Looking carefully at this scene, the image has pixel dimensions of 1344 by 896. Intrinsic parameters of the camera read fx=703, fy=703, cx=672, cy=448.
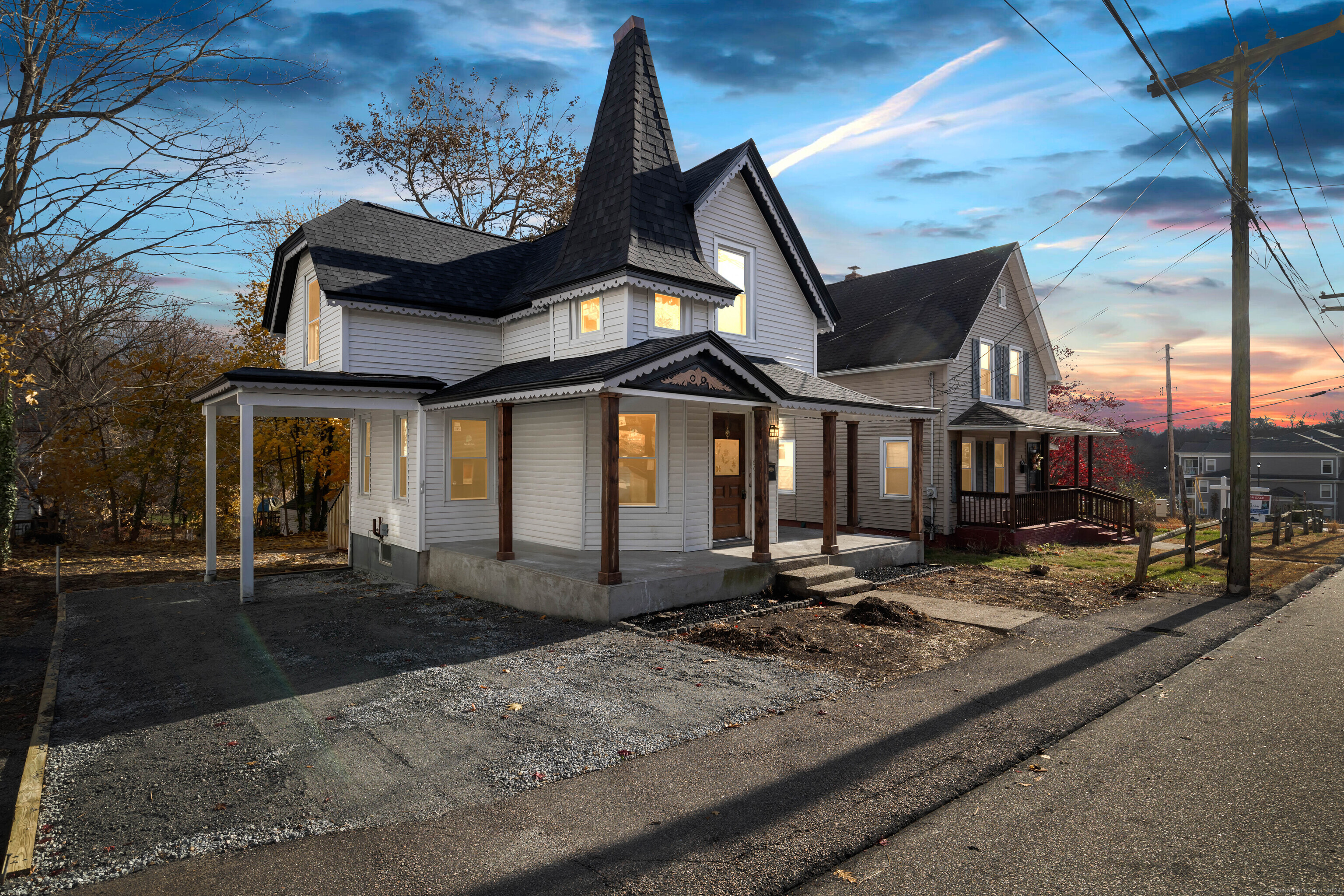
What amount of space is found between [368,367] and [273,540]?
495 inches

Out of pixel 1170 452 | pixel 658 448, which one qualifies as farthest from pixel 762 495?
pixel 1170 452

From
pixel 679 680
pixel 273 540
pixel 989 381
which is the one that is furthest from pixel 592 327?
pixel 273 540

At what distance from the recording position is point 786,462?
17531 mm

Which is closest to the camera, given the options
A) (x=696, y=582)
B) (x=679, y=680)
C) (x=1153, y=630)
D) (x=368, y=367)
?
(x=679, y=680)

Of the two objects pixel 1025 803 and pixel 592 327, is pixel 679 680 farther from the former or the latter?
pixel 592 327

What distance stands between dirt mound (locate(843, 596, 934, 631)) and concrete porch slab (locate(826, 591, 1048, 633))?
0.39 meters

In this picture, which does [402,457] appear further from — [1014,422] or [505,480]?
[1014,422]

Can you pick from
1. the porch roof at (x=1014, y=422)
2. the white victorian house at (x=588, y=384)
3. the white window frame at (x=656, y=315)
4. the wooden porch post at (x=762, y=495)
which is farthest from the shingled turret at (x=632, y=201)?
the porch roof at (x=1014, y=422)

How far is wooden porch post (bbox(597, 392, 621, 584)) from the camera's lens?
31.4ft

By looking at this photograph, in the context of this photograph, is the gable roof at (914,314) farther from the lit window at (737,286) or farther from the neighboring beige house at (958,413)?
the lit window at (737,286)

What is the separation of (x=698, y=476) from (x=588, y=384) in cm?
370

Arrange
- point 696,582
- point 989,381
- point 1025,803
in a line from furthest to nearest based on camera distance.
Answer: point 989,381 → point 696,582 → point 1025,803

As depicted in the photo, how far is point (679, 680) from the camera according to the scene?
713 centimetres

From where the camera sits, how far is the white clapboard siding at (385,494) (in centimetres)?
1361
